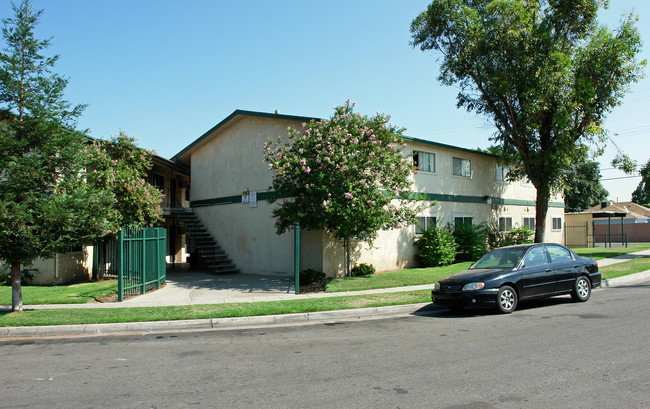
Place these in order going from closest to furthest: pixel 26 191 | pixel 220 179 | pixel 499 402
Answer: pixel 499 402 < pixel 26 191 < pixel 220 179

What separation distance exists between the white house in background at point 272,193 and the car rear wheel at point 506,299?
7622 mm

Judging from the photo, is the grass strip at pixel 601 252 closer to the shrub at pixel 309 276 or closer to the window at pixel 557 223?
the window at pixel 557 223

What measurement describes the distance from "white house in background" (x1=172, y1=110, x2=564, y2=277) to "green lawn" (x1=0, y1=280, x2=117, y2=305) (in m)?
6.00

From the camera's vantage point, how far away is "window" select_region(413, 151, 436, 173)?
20.0m

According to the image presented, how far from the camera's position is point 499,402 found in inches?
175

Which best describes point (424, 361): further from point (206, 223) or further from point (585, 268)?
point (206, 223)

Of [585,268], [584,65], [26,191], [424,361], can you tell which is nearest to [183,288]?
[26,191]

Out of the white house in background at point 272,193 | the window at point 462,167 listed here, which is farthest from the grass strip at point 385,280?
the window at point 462,167

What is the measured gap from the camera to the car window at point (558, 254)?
10531mm

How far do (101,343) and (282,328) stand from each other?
10.6ft

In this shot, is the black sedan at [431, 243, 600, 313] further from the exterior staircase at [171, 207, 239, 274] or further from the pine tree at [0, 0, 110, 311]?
the exterior staircase at [171, 207, 239, 274]

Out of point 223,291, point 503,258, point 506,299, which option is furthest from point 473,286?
point 223,291

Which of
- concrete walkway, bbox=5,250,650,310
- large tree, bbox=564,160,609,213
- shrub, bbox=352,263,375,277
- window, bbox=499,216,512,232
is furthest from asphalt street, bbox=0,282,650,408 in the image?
large tree, bbox=564,160,609,213

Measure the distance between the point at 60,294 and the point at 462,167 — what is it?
1803 centimetres
